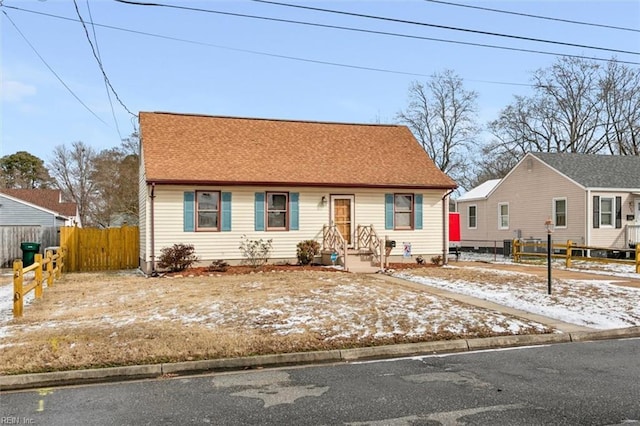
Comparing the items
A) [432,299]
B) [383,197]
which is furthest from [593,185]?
[432,299]

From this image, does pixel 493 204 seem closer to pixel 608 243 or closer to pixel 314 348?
pixel 608 243

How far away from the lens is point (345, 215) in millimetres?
19922

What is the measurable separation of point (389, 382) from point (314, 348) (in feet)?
5.43

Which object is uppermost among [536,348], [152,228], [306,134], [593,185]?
[306,134]

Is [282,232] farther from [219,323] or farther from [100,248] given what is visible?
[219,323]

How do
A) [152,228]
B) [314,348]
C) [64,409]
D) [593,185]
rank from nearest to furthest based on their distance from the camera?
[64,409]
[314,348]
[152,228]
[593,185]

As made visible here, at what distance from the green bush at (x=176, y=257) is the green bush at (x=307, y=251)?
3.80 meters

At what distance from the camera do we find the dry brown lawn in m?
7.04

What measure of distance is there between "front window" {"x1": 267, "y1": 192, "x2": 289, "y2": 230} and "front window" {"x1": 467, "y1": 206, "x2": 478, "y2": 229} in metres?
17.7

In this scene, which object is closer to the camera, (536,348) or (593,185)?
(536,348)

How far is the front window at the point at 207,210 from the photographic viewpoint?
59.9 ft

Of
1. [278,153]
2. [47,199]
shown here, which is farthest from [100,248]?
[47,199]

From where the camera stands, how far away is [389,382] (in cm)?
600

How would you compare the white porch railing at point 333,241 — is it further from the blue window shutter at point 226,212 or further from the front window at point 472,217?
the front window at point 472,217
